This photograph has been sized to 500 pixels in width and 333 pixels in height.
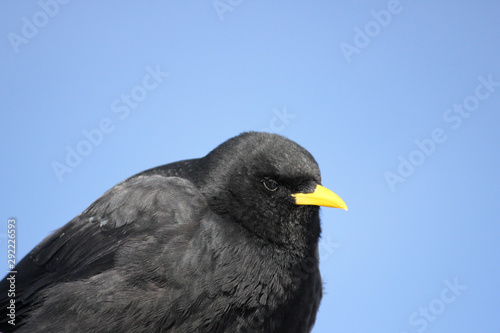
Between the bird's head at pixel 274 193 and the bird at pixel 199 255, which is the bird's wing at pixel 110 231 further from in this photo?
the bird's head at pixel 274 193

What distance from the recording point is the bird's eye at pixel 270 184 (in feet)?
14.8

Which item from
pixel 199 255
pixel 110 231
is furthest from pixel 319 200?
pixel 110 231

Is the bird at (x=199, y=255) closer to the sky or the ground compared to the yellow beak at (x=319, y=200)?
closer to the ground

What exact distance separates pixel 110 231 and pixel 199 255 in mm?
1017

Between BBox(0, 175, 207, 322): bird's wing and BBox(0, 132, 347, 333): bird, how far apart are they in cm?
1

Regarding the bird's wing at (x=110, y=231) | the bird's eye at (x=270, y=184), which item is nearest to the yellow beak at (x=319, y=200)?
the bird's eye at (x=270, y=184)

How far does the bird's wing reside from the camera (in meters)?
4.47

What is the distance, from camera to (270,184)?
4.52 m

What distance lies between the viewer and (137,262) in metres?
4.30

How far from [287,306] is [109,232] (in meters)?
1.76

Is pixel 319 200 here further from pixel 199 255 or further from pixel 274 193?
pixel 199 255

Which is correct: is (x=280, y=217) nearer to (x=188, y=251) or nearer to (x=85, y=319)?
(x=188, y=251)

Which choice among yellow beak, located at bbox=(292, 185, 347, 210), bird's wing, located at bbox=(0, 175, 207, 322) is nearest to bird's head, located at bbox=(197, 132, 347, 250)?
yellow beak, located at bbox=(292, 185, 347, 210)

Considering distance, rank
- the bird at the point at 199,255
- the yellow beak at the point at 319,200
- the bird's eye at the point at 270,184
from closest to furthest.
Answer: the bird at the point at 199,255
the yellow beak at the point at 319,200
the bird's eye at the point at 270,184
